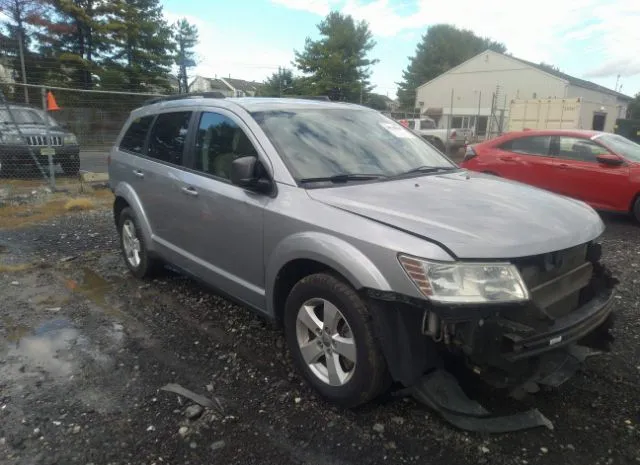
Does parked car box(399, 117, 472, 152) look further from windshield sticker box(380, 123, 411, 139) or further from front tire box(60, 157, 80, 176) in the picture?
windshield sticker box(380, 123, 411, 139)

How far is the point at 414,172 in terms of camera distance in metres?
3.52

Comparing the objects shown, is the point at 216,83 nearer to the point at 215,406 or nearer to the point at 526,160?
the point at 526,160

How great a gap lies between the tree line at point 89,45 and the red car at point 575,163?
23.0 m

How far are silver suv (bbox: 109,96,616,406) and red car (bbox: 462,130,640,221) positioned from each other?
456cm

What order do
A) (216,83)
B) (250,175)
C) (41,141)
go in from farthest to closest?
(216,83) → (41,141) → (250,175)

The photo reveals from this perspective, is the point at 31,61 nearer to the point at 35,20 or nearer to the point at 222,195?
the point at 35,20

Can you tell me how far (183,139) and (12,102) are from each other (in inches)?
387

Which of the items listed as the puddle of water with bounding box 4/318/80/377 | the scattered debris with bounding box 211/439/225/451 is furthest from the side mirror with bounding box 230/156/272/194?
the puddle of water with bounding box 4/318/80/377

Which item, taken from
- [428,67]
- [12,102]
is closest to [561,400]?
[12,102]

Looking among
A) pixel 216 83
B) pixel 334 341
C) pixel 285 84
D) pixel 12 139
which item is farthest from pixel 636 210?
pixel 216 83

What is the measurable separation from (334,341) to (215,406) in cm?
82

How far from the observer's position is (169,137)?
4.30 metres

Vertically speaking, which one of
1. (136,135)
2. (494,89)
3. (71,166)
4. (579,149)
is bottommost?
(71,166)

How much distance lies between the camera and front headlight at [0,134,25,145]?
10.1m
